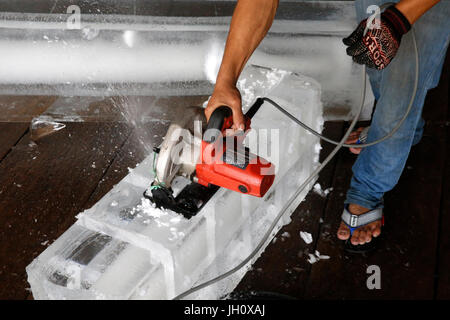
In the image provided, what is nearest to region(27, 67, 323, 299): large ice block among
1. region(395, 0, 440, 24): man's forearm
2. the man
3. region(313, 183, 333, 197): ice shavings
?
region(313, 183, 333, 197): ice shavings

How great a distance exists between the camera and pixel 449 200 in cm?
177

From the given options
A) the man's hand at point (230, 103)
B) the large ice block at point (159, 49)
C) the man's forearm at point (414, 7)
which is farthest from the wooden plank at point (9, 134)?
the man's forearm at point (414, 7)

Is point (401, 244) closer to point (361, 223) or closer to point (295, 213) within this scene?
point (361, 223)

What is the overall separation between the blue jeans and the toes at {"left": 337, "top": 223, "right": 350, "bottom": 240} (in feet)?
0.29

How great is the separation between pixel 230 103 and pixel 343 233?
660mm

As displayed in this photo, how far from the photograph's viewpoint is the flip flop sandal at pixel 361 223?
5.23 ft

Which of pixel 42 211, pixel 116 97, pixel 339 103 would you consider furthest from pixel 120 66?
pixel 339 103

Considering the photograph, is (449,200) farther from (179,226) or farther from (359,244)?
(179,226)

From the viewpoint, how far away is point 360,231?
1.60 m

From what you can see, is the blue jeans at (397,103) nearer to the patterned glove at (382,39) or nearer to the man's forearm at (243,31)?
the patterned glove at (382,39)

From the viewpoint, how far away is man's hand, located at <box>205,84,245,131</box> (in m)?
1.24

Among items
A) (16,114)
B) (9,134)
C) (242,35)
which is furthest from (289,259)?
(16,114)

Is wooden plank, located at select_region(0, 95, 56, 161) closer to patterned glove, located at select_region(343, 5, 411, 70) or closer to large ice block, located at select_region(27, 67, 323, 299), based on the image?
large ice block, located at select_region(27, 67, 323, 299)

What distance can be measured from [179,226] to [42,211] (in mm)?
656
